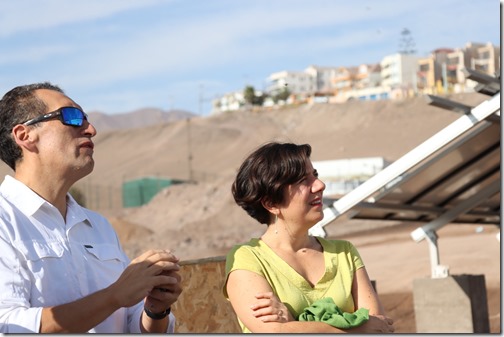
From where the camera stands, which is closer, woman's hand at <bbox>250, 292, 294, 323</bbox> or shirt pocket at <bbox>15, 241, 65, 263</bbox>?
shirt pocket at <bbox>15, 241, 65, 263</bbox>

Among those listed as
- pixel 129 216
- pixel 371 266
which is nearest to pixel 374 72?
pixel 129 216

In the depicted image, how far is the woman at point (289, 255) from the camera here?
330 centimetres

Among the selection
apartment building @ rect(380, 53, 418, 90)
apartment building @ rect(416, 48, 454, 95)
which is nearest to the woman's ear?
apartment building @ rect(416, 48, 454, 95)

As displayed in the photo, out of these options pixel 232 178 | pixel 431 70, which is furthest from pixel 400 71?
pixel 232 178

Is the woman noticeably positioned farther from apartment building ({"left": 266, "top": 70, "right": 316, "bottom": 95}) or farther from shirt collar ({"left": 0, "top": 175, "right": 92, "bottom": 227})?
apartment building ({"left": 266, "top": 70, "right": 316, "bottom": 95})

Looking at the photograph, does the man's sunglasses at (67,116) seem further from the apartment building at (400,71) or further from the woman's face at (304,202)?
the apartment building at (400,71)

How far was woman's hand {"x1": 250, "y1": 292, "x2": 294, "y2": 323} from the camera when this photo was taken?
10.4 feet

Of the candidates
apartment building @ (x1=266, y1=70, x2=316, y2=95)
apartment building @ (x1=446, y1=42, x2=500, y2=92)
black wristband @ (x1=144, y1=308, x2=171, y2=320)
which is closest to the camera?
black wristband @ (x1=144, y1=308, x2=171, y2=320)

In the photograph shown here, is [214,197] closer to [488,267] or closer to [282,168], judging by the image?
[488,267]

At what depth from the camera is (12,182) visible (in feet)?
10.6

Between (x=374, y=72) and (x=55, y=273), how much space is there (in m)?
133

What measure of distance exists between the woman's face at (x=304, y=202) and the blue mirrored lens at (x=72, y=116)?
77 centimetres

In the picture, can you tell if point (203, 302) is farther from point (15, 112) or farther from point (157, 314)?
point (15, 112)

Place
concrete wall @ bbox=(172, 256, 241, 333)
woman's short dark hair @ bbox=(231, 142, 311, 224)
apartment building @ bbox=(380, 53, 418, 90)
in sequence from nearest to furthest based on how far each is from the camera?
woman's short dark hair @ bbox=(231, 142, 311, 224) → concrete wall @ bbox=(172, 256, 241, 333) → apartment building @ bbox=(380, 53, 418, 90)
